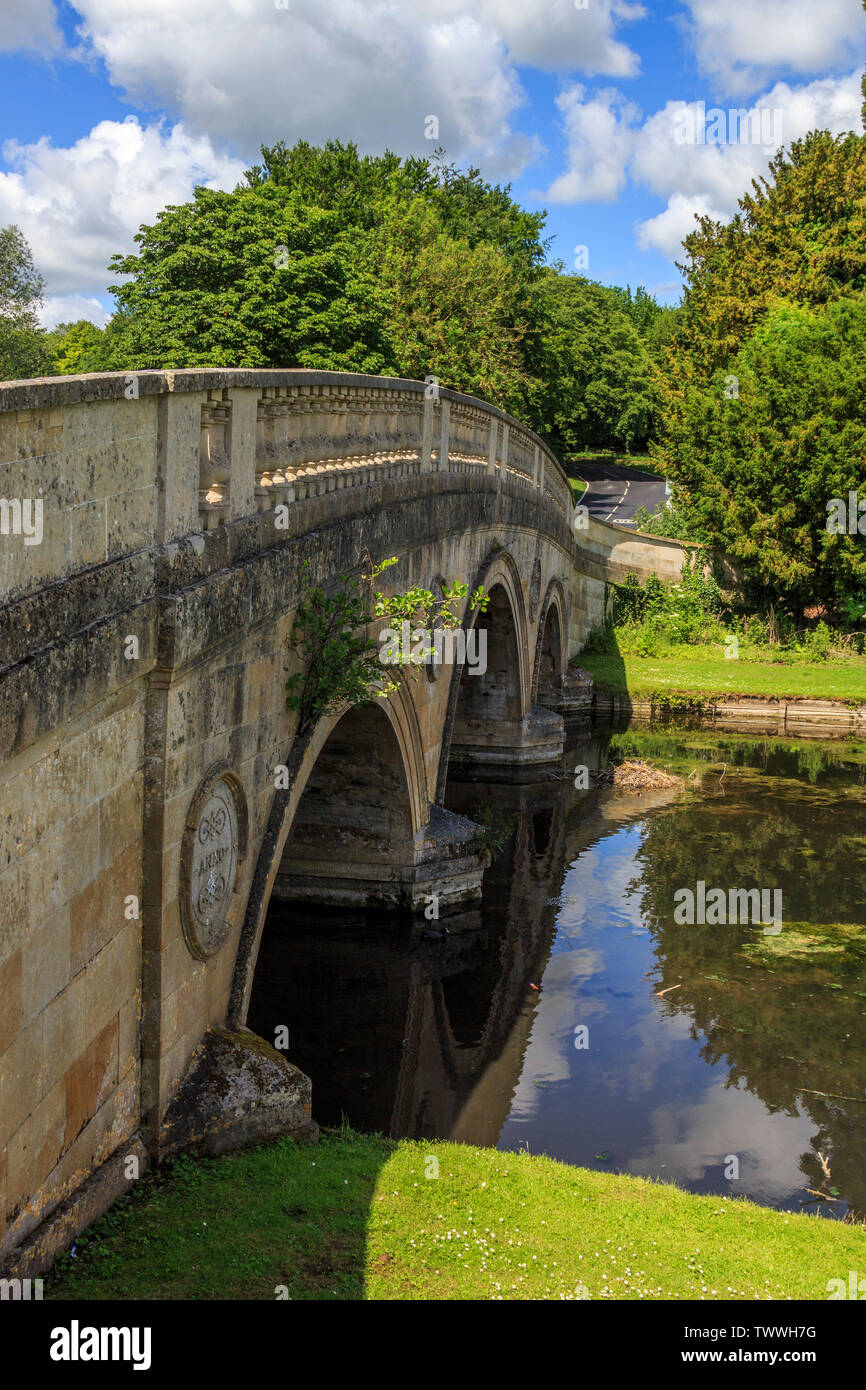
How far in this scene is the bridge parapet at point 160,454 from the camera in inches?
182

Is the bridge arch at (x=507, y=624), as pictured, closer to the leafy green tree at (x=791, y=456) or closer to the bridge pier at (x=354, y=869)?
the bridge pier at (x=354, y=869)

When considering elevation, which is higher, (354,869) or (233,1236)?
(354,869)

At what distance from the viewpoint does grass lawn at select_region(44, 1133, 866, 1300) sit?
217 inches

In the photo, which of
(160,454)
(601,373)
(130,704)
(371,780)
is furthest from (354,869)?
(601,373)

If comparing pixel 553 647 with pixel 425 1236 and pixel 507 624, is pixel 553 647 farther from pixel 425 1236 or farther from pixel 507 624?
pixel 425 1236

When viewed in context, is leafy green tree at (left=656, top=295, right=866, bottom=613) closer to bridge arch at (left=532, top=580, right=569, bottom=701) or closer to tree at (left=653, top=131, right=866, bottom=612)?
tree at (left=653, top=131, right=866, bottom=612)

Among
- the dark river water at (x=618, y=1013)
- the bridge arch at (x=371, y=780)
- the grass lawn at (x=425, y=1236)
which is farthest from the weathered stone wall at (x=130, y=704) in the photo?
the dark river water at (x=618, y=1013)

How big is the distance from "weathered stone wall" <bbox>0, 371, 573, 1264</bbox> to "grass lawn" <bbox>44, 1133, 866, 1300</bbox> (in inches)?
18.8

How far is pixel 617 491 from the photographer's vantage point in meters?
56.9

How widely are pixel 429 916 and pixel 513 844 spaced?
426 cm

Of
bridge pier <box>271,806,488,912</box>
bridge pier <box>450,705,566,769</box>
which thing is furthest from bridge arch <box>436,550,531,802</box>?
bridge pier <box>271,806,488,912</box>

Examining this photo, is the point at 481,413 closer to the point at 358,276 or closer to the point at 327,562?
the point at 327,562

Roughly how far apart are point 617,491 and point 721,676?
30.3m
